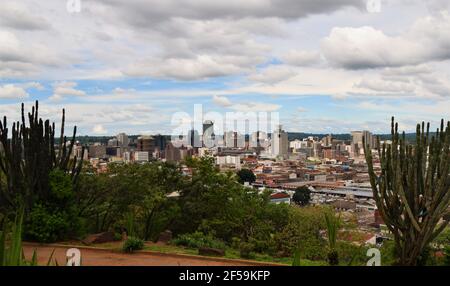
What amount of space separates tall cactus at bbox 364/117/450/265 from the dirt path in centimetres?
252

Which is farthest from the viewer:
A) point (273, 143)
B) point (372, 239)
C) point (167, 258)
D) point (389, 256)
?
point (273, 143)

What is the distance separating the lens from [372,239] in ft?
46.5

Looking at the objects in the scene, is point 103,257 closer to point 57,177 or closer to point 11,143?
point 57,177

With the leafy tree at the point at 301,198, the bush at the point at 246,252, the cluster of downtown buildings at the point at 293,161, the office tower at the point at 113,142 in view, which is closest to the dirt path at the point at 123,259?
the bush at the point at 246,252

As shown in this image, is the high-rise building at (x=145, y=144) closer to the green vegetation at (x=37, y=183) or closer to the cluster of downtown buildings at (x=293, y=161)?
the cluster of downtown buildings at (x=293, y=161)

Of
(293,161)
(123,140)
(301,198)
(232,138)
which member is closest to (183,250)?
(232,138)

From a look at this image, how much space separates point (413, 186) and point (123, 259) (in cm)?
506

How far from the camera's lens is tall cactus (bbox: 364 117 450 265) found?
253 inches

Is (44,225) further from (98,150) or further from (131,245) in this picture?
(98,150)

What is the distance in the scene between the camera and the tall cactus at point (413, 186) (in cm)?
643

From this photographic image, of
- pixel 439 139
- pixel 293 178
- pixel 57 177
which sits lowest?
pixel 293 178

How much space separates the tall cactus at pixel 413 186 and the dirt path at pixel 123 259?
252 centimetres
